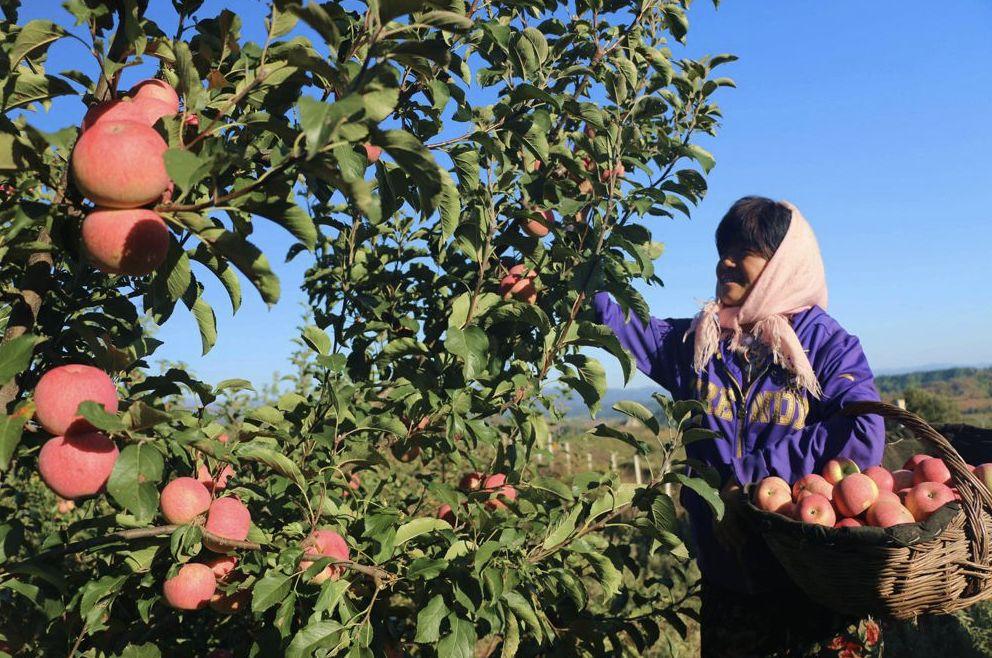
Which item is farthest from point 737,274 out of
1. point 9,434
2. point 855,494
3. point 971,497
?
point 9,434

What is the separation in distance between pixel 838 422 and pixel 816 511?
39 centimetres

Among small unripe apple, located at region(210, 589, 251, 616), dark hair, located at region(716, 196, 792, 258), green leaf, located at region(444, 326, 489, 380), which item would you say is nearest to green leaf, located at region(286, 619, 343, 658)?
small unripe apple, located at region(210, 589, 251, 616)

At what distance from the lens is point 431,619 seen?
4.38 ft

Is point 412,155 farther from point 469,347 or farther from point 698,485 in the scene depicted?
point 698,485

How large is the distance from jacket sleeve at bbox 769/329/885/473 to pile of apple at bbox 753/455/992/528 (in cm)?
5

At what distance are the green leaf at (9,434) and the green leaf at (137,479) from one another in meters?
0.14

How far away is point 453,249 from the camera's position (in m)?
2.08

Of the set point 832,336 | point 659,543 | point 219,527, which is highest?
point 832,336

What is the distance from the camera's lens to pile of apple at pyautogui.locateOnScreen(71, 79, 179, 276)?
0.99 m

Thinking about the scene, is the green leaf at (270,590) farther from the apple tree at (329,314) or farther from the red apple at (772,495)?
the red apple at (772,495)

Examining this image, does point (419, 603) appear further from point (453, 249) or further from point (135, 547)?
point (453, 249)

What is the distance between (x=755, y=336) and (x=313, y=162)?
5.86ft

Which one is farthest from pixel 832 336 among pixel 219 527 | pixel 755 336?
pixel 219 527

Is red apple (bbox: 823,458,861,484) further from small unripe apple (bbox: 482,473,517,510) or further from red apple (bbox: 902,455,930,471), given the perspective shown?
small unripe apple (bbox: 482,473,517,510)
